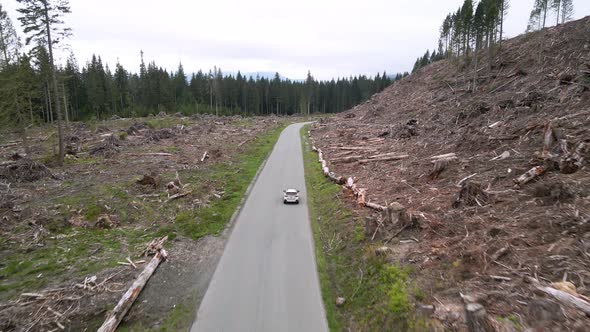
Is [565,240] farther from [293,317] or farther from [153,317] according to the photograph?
[153,317]

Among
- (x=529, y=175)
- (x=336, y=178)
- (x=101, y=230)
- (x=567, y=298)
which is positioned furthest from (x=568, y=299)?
(x=101, y=230)

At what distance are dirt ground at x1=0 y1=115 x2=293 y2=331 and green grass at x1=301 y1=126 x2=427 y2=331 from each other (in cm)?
453

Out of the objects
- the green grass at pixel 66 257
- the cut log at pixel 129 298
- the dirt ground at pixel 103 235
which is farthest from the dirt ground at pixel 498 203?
the green grass at pixel 66 257

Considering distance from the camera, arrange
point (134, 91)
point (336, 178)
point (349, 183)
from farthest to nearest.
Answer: point (134, 91)
point (336, 178)
point (349, 183)

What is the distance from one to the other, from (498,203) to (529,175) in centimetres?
201

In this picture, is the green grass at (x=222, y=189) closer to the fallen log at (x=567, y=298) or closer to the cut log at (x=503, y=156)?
the fallen log at (x=567, y=298)

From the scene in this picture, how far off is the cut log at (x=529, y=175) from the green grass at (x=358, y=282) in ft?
20.3

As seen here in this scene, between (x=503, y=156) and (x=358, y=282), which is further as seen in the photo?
(x=503, y=156)

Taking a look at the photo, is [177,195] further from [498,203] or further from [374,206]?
[498,203]

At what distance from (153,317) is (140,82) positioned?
99.1 m

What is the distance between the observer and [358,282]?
10.6 m

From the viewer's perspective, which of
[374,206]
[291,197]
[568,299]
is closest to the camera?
[568,299]

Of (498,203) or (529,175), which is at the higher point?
(529,175)

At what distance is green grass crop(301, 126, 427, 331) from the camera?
8586 mm
